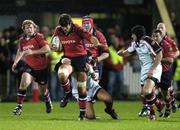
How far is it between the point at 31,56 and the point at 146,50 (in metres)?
3.51

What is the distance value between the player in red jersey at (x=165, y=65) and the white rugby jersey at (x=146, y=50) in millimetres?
1291

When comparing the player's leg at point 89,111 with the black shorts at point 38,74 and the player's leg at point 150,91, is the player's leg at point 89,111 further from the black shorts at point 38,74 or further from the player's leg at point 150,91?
the black shorts at point 38,74

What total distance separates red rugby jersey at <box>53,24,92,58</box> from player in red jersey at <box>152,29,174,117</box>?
2375 mm

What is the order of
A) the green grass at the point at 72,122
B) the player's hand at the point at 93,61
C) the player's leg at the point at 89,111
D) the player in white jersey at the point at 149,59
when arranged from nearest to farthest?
the green grass at the point at 72,122 < the player in white jersey at the point at 149,59 < the player's leg at the point at 89,111 < the player's hand at the point at 93,61

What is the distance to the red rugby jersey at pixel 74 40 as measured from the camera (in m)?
18.9

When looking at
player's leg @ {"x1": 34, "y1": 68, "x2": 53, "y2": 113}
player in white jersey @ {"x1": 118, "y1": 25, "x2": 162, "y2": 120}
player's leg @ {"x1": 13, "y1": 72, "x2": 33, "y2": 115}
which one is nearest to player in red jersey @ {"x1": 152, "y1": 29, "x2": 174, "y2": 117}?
player in white jersey @ {"x1": 118, "y1": 25, "x2": 162, "y2": 120}

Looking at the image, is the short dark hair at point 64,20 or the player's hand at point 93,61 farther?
the player's hand at point 93,61

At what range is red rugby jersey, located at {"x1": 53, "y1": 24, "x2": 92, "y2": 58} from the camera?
18891 millimetres

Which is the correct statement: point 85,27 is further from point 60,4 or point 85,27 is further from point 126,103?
point 60,4

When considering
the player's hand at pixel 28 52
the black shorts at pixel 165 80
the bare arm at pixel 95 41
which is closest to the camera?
the bare arm at pixel 95 41

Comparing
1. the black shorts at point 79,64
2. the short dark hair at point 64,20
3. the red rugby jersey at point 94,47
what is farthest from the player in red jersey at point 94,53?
the short dark hair at point 64,20

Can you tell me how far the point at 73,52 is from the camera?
19.1 metres

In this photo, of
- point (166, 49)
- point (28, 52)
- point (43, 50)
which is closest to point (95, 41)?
point (43, 50)

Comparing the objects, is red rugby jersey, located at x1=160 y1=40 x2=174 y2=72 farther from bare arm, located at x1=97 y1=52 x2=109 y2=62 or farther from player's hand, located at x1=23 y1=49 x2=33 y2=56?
player's hand, located at x1=23 y1=49 x2=33 y2=56
